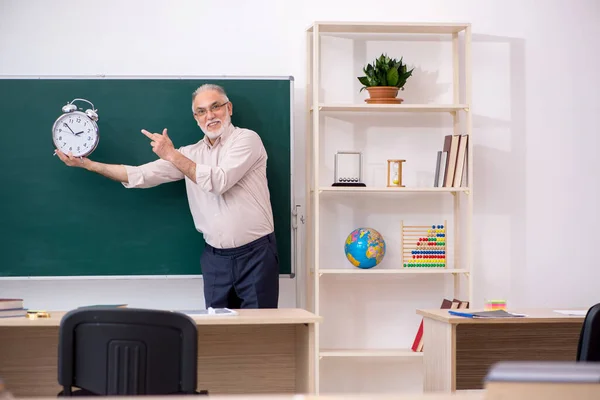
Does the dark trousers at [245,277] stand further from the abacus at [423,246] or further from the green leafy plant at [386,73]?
the green leafy plant at [386,73]

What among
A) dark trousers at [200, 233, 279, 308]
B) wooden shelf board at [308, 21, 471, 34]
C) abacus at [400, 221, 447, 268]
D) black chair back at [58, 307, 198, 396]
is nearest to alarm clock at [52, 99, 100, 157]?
dark trousers at [200, 233, 279, 308]

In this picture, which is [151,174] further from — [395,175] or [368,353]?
[368,353]

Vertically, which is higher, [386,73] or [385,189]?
[386,73]

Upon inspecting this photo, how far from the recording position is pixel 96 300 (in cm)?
468

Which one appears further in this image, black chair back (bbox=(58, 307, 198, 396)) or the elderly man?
the elderly man

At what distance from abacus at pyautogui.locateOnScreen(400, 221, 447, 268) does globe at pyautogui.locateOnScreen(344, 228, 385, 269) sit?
6.8 inches

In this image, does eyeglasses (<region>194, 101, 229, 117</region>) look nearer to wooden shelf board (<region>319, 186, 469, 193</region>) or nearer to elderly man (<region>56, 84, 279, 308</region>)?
elderly man (<region>56, 84, 279, 308</region>)

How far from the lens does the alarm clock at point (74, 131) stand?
4410mm

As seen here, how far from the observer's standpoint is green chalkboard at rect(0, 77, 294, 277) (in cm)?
448

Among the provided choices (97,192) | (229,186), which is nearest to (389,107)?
(229,186)

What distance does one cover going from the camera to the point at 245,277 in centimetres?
428

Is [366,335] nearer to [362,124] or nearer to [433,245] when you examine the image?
[433,245]

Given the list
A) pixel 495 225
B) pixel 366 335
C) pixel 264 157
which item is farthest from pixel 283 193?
pixel 495 225

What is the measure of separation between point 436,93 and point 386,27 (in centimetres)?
56
